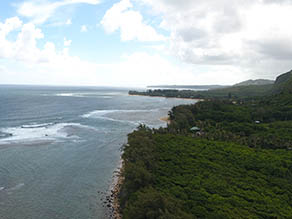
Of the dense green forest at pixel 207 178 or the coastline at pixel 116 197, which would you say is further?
the coastline at pixel 116 197

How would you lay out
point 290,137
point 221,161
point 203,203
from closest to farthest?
point 203,203
point 221,161
point 290,137

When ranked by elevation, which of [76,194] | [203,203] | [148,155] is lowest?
[76,194]

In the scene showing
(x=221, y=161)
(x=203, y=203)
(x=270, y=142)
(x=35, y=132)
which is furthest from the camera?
(x=35, y=132)

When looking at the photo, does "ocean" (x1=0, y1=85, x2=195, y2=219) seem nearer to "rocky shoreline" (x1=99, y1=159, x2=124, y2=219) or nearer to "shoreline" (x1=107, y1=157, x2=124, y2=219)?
"rocky shoreline" (x1=99, y1=159, x2=124, y2=219)

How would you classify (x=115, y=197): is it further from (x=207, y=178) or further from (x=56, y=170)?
(x=56, y=170)

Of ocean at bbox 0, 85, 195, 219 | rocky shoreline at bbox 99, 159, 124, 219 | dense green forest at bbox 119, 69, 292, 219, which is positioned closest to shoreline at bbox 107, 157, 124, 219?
rocky shoreline at bbox 99, 159, 124, 219

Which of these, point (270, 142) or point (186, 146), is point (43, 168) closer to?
point (186, 146)

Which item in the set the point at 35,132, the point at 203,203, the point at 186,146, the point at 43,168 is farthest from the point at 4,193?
the point at 35,132

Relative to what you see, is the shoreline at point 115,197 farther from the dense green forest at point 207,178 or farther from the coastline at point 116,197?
the dense green forest at point 207,178

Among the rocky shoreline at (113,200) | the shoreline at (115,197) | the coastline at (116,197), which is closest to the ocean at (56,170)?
the rocky shoreline at (113,200)
